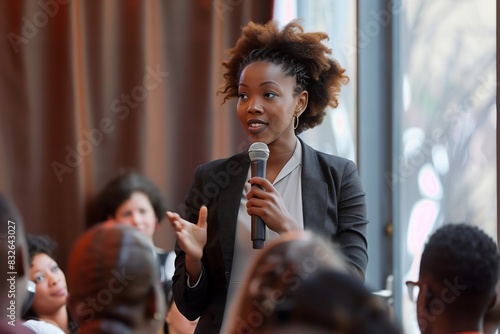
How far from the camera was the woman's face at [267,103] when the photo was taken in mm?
2307

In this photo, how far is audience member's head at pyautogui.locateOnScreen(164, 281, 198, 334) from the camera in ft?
11.6

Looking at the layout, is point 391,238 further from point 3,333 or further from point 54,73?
point 3,333

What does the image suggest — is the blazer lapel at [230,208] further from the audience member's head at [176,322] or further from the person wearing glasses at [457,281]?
the audience member's head at [176,322]

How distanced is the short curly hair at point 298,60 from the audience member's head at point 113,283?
3.95 ft

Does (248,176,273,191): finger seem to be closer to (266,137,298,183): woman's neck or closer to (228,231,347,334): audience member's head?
(266,137,298,183): woman's neck

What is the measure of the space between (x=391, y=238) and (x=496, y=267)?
2595mm

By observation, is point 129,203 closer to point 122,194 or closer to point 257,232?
point 122,194

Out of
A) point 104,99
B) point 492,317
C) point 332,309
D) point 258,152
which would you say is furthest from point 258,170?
point 104,99

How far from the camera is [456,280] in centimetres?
181

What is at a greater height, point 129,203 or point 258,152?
point 258,152

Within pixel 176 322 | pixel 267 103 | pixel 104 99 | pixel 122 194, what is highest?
pixel 104 99

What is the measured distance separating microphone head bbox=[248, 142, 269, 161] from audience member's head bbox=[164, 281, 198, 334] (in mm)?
1457

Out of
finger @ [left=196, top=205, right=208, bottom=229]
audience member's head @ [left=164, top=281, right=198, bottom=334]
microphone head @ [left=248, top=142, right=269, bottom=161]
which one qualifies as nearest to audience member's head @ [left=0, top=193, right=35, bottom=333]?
finger @ [left=196, top=205, right=208, bottom=229]

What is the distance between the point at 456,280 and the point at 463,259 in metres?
0.06
